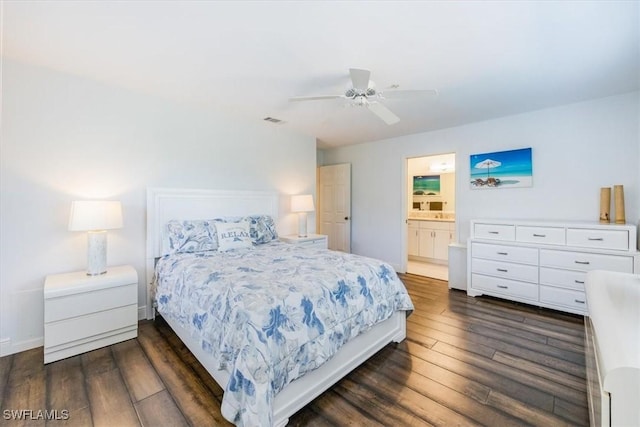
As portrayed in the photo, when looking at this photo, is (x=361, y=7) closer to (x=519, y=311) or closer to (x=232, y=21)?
(x=232, y=21)

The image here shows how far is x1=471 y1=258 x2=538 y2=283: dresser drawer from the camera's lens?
129 inches

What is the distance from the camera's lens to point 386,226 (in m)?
5.11

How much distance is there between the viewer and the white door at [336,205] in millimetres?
5680

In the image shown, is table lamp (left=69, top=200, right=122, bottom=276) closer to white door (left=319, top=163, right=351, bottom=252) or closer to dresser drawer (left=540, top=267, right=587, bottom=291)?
white door (left=319, top=163, right=351, bottom=252)

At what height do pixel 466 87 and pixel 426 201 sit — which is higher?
pixel 466 87

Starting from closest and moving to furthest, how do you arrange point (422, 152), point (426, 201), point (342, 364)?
point (342, 364) → point (422, 152) → point (426, 201)

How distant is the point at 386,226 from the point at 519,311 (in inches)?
93.7

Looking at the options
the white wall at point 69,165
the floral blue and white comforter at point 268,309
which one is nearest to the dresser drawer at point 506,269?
the floral blue and white comforter at point 268,309

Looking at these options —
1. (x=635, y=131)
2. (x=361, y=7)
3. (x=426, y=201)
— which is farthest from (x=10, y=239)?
(x=426, y=201)

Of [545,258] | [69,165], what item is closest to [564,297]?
[545,258]

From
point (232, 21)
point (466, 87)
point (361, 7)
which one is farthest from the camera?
point (466, 87)

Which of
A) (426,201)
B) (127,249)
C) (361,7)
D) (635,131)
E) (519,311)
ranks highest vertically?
Result: (361,7)

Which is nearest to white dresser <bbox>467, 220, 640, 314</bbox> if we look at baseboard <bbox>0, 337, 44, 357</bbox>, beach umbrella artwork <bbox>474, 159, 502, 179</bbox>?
beach umbrella artwork <bbox>474, 159, 502, 179</bbox>

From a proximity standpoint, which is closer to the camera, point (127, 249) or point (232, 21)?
point (232, 21)
